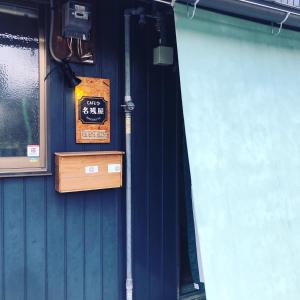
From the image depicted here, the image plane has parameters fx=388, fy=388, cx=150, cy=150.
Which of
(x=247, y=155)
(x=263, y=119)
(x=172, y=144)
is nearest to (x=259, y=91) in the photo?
(x=263, y=119)

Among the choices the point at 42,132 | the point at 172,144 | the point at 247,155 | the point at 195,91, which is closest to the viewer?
the point at 195,91

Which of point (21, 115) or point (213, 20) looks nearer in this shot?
point (213, 20)

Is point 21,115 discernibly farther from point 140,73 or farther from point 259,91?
point 259,91

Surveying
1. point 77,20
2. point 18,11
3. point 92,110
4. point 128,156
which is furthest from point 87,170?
point 18,11

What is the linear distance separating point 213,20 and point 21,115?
1733mm

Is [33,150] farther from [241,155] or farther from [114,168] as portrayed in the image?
[241,155]

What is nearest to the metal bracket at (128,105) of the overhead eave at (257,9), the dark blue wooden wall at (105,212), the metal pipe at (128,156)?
the metal pipe at (128,156)

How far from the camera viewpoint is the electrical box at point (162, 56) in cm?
364

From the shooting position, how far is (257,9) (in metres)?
3.07

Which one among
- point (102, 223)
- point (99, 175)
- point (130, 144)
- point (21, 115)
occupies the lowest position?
point (102, 223)

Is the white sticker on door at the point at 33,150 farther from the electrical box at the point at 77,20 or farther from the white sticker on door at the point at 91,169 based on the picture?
the electrical box at the point at 77,20

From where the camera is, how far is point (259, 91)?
3.22 metres

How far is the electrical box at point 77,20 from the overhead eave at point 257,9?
841mm

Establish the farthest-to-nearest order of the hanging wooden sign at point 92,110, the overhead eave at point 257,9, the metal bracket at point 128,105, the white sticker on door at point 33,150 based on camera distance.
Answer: the metal bracket at point 128,105 < the hanging wooden sign at point 92,110 < the white sticker on door at point 33,150 < the overhead eave at point 257,9
